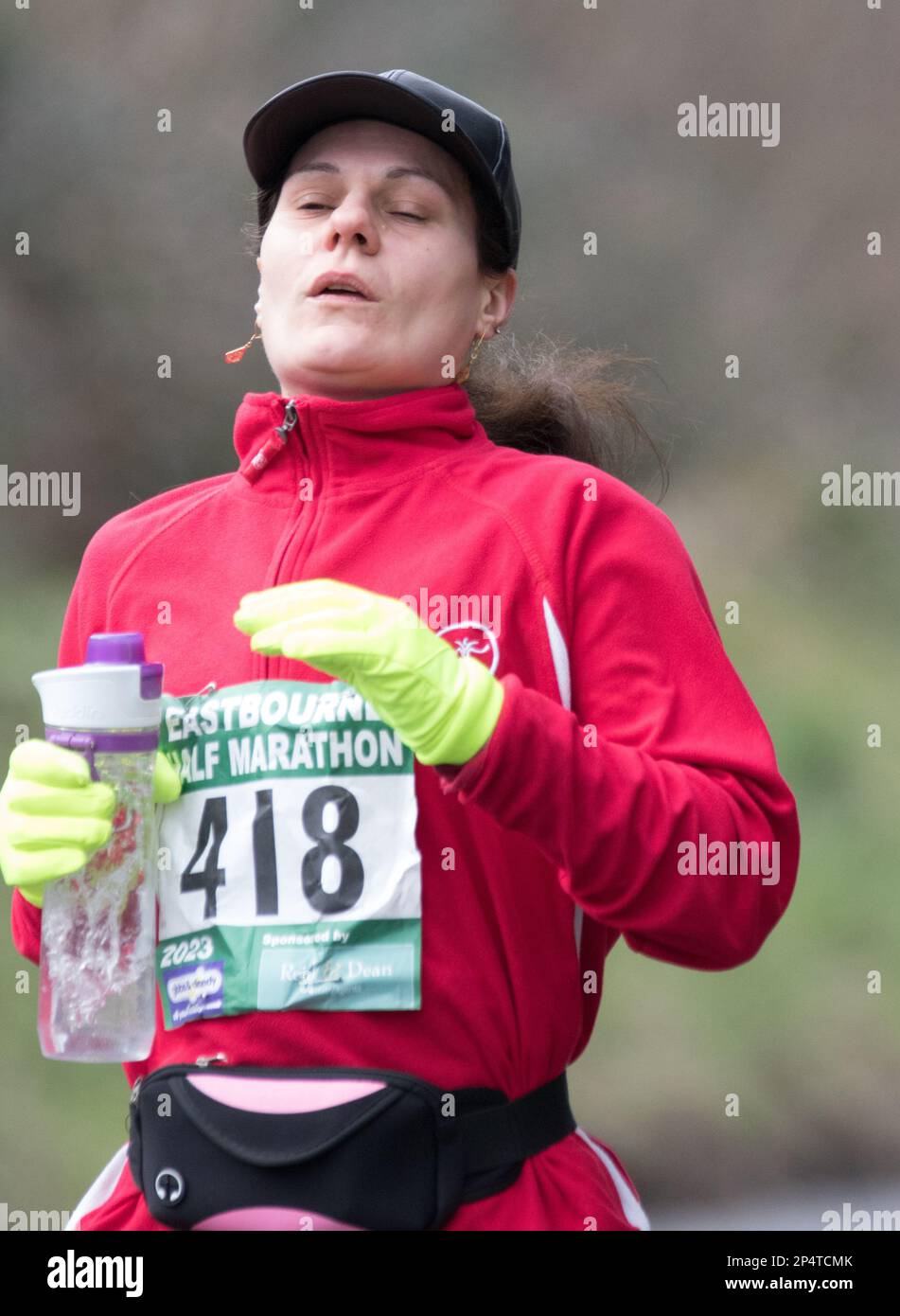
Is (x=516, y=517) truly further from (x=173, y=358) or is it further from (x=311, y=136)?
(x=173, y=358)

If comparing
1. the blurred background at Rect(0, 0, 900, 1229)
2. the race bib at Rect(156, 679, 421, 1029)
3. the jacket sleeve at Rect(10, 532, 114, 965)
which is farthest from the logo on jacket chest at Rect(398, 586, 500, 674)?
the blurred background at Rect(0, 0, 900, 1229)

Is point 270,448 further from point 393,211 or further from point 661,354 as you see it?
point 661,354

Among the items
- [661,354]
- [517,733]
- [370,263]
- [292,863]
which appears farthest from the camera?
[661,354]

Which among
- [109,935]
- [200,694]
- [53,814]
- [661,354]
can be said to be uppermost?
[661,354]

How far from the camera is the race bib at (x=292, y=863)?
1476 millimetres

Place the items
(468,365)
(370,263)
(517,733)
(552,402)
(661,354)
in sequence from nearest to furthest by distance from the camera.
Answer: (517,733)
(370,263)
(468,365)
(552,402)
(661,354)

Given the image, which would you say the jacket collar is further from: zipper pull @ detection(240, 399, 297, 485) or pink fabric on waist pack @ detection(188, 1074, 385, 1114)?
pink fabric on waist pack @ detection(188, 1074, 385, 1114)

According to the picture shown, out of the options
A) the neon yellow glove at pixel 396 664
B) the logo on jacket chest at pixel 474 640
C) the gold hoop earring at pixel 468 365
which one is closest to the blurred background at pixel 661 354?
the gold hoop earring at pixel 468 365

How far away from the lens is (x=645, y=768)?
4.81 feet

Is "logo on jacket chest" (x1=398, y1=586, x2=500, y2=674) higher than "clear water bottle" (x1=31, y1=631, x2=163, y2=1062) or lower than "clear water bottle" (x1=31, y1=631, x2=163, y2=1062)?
higher

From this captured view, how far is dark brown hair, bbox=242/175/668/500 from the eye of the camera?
6.47ft

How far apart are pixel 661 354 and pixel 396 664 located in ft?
15.0

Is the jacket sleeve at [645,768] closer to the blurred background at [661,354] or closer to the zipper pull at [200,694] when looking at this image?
the zipper pull at [200,694]

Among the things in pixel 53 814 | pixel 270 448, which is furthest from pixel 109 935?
pixel 270 448
